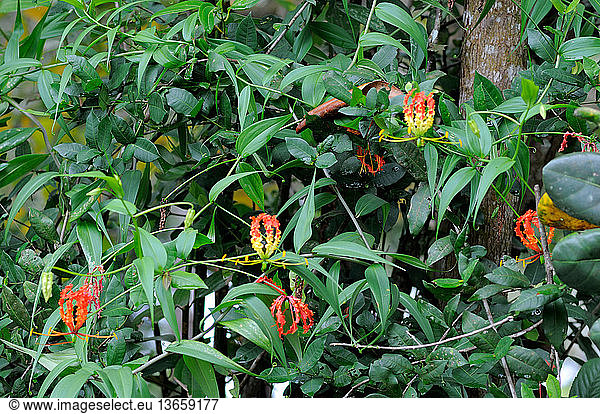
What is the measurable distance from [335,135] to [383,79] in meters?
0.08

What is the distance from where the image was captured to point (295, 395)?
0.72 meters

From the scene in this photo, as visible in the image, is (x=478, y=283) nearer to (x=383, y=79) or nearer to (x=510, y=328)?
(x=510, y=328)

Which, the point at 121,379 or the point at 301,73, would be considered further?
the point at 301,73

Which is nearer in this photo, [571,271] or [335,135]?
[571,271]

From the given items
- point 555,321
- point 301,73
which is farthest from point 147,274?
point 555,321

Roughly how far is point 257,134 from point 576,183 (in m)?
0.32

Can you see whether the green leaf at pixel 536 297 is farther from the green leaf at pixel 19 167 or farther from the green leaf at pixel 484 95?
the green leaf at pixel 19 167

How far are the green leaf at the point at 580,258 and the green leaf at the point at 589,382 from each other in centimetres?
19

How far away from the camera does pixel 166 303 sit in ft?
1.59

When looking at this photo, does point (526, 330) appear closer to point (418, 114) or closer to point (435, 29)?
point (418, 114)

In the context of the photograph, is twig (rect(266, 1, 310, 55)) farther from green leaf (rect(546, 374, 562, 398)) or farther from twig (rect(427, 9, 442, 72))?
green leaf (rect(546, 374, 562, 398))

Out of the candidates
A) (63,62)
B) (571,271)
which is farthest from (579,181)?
(63,62)

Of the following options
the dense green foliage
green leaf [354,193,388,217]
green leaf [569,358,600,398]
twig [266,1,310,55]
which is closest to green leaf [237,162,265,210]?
the dense green foliage

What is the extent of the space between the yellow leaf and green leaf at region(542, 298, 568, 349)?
0.13m
